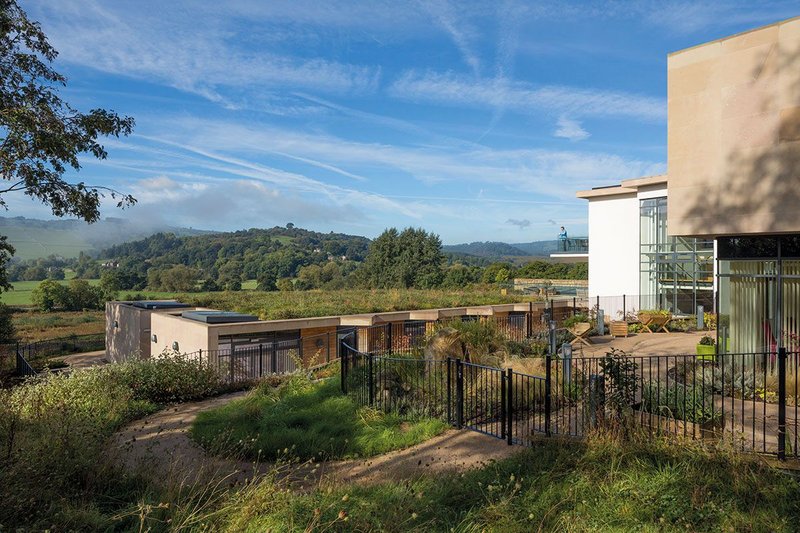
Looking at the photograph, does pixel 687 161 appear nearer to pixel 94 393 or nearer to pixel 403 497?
pixel 403 497

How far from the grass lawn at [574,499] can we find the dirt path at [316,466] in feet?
2.27

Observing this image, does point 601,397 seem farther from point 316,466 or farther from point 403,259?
point 403,259

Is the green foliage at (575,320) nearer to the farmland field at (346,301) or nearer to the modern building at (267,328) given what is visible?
the modern building at (267,328)

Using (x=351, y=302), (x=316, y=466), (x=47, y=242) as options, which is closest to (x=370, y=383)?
(x=316, y=466)

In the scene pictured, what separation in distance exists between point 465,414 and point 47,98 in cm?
1402

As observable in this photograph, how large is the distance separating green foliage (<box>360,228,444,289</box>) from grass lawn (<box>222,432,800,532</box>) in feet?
162

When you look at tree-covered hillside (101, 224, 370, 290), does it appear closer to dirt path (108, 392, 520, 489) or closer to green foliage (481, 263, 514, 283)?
green foliage (481, 263, 514, 283)

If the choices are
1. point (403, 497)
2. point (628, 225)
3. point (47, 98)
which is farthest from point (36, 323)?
point (403, 497)

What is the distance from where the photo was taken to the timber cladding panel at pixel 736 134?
898 cm

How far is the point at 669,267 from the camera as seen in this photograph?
77.0 feet

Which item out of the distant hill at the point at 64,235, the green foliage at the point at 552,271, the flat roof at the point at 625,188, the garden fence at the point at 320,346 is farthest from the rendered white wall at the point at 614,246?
the distant hill at the point at 64,235

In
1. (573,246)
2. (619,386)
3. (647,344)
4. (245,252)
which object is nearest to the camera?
(619,386)

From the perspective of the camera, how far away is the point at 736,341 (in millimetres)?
10789

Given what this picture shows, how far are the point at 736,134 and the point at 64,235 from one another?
14967 centimetres
